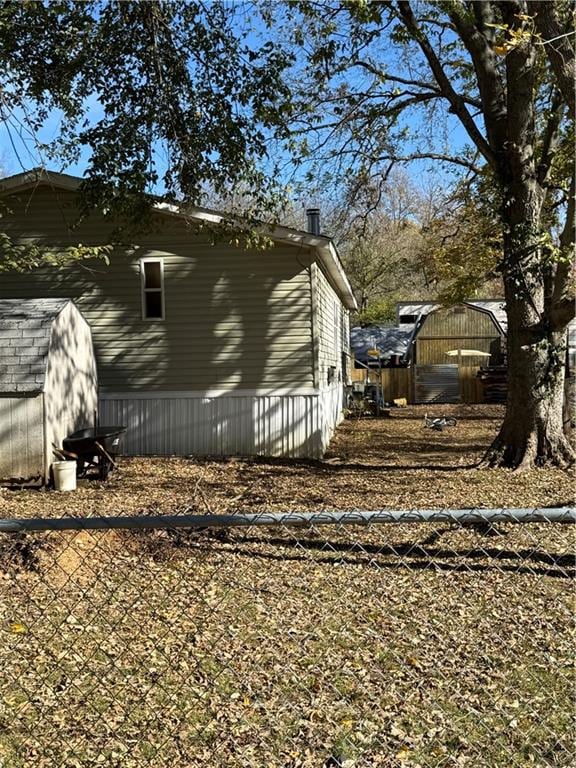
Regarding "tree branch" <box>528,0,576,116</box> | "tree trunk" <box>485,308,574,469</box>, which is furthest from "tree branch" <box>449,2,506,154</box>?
"tree trunk" <box>485,308,574,469</box>

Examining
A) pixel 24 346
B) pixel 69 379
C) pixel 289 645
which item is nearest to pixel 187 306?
pixel 69 379

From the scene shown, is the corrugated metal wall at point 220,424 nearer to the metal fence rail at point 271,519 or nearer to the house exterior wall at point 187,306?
the house exterior wall at point 187,306

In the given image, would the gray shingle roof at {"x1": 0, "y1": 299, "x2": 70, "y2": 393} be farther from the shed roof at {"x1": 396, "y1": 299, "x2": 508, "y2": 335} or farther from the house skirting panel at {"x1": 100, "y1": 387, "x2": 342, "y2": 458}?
the shed roof at {"x1": 396, "y1": 299, "x2": 508, "y2": 335}

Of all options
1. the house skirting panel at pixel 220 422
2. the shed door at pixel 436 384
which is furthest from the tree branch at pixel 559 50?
the shed door at pixel 436 384

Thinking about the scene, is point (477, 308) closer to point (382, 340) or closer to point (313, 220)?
point (382, 340)

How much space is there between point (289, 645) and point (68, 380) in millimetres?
7754

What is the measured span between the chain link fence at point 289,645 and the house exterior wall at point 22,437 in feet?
11.7

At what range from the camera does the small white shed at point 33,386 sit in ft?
31.9

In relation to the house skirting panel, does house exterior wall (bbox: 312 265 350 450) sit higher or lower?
higher

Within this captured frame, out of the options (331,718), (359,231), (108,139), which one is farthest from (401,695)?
(359,231)

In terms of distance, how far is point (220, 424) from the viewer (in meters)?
13.0

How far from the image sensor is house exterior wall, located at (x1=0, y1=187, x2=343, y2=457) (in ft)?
41.8

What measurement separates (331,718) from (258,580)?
2.28m

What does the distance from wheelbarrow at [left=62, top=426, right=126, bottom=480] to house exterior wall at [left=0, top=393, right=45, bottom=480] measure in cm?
47
